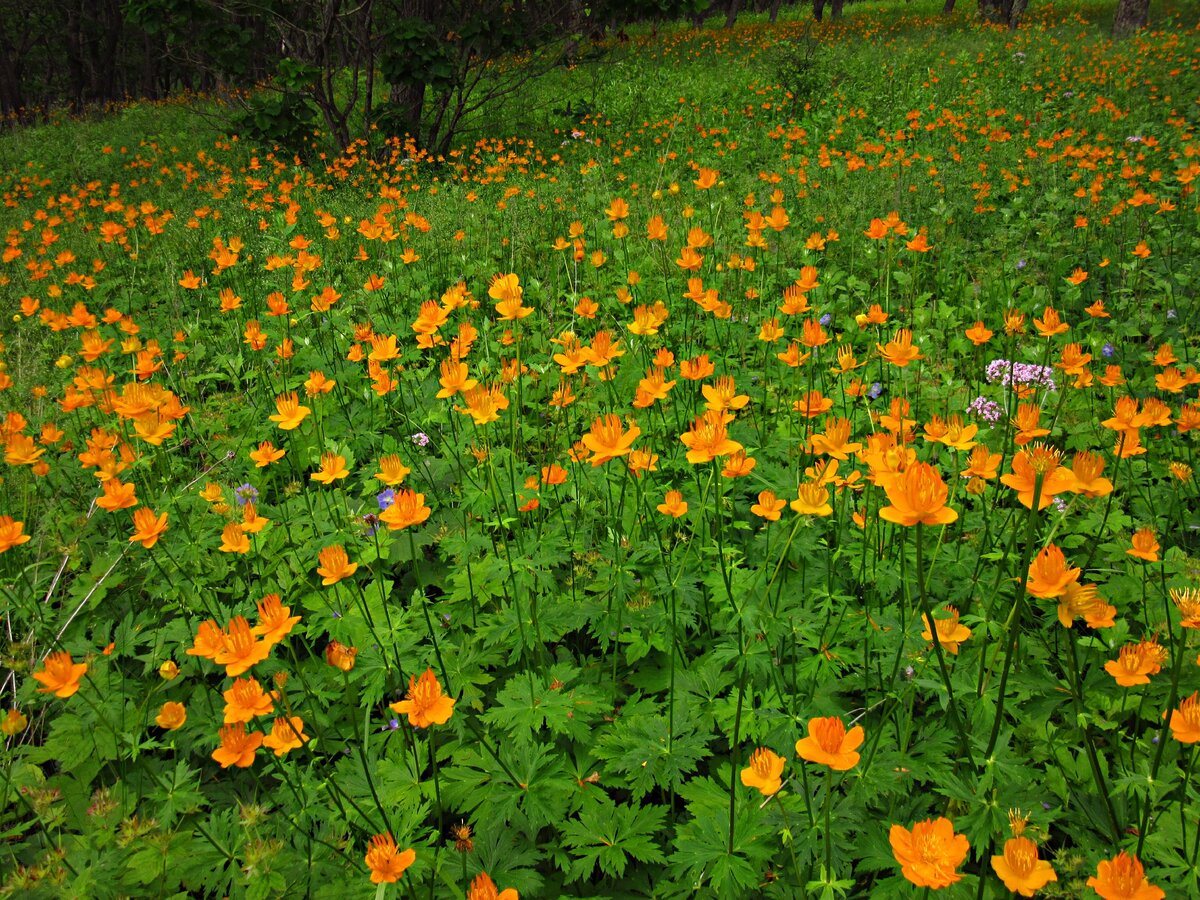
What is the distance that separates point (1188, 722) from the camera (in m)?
1.14

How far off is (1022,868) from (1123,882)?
0.13 m

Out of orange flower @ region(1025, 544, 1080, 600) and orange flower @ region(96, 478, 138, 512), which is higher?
orange flower @ region(1025, 544, 1080, 600)

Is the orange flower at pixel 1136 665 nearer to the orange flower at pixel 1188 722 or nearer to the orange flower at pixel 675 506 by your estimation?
the orange flower at pixel 1188 722

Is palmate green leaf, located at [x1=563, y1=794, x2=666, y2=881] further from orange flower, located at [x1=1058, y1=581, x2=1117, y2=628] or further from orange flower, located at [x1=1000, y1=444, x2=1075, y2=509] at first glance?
orange flower, located at [x1=1000, y1=444, x2=1075, y2=509]

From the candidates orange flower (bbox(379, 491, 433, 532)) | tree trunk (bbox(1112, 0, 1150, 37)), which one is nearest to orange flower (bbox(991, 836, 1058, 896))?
orange flower (bbox(379, 491, 433, 532))

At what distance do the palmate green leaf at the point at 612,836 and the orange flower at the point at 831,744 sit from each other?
62 cm

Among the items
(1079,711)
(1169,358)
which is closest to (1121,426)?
(1079,711)

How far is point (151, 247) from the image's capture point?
6.16 m

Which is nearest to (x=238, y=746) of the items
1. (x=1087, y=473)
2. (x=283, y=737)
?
(x=283, y=737)

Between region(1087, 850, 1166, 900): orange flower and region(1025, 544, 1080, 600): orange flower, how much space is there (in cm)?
38

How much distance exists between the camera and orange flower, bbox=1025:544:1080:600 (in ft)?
3.56

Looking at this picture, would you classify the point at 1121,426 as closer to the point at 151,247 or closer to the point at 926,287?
the point at 926,287

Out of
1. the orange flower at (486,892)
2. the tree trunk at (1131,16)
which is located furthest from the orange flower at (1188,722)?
the tree trunk at (1131,16)

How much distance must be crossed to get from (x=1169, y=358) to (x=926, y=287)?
2709 millimetres
